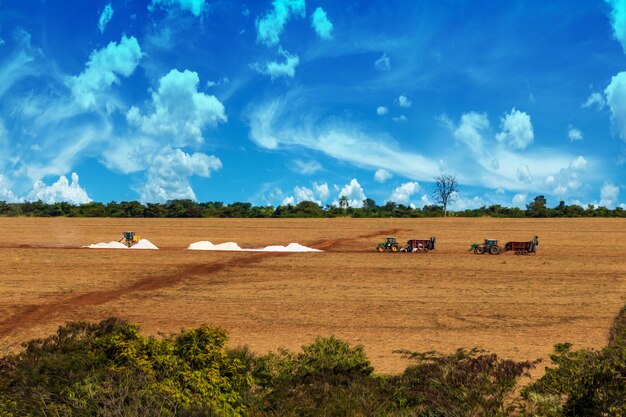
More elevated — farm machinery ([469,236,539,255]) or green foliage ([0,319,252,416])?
farm machinery ([469,236,539,255])

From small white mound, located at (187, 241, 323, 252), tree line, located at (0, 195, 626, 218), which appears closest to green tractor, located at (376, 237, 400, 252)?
small white mound, located at (187, 241, 323, 252)

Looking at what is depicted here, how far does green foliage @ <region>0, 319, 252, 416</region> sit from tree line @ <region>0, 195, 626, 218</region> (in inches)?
3423

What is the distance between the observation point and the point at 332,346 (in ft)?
51.3

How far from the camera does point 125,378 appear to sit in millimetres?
10539

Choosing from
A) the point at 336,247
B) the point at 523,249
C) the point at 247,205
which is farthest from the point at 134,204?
the point at 523,249

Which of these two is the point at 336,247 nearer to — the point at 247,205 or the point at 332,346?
the point at 332,346

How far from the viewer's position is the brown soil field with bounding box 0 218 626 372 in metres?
20.5

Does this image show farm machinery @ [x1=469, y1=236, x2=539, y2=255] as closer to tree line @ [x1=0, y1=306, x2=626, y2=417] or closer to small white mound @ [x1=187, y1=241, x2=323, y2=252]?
small white mound @ [x1=187, y1=241, x2=323, y2=252]

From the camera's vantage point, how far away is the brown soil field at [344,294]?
20516 mm

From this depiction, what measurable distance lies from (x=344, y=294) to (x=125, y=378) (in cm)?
1851

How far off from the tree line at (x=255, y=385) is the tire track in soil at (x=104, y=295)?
435 inches

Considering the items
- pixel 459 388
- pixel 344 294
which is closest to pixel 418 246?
pixel 344 294

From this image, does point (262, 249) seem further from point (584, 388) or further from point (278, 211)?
point (278, 211)

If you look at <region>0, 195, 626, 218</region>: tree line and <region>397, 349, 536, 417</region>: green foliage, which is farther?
<region>0, 195, 626, 218</region>: tree line
